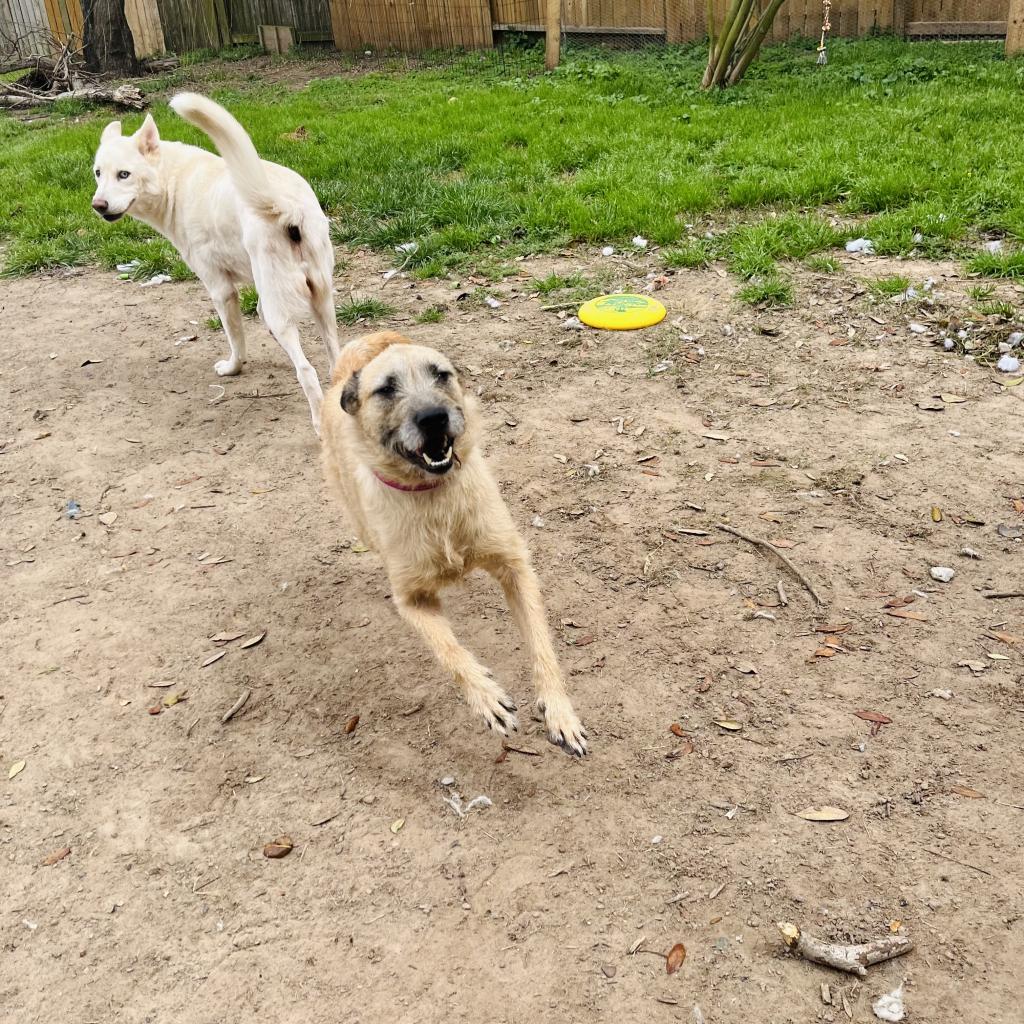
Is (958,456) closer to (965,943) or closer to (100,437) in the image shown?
(965,943)

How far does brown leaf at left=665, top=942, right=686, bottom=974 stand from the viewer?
2324 millimetres

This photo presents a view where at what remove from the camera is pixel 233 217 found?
5.42 m

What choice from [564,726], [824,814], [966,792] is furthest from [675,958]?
[966,792]

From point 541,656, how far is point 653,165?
5.85m

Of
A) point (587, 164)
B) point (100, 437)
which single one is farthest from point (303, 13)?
point (100, 437)

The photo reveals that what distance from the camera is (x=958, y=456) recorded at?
4.20m

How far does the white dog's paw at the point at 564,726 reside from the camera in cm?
293

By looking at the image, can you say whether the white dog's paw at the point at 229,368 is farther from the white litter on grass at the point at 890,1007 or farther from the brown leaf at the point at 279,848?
the white litter on grass at the point at 890,1007

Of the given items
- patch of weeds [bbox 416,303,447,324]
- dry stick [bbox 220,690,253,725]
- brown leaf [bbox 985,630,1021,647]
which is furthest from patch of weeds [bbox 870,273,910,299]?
dry stick [bbox 220,690,253,725]

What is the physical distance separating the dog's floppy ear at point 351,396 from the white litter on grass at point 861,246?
4.30 m

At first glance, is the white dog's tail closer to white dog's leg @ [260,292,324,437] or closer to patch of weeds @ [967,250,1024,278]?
white dog's leg @ [260,292,324,437]

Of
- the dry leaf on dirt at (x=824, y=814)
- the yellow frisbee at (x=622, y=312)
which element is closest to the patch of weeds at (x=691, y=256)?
the yellow frisbee at (x=622, y=312)

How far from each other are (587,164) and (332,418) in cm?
532

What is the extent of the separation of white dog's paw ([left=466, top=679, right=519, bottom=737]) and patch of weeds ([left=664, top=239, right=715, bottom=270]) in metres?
4.23
